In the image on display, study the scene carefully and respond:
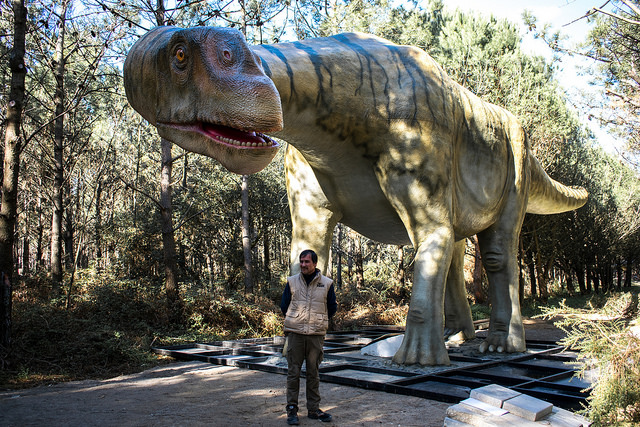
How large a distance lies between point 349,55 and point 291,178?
5.37 ft

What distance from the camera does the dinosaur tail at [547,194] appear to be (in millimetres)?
7902

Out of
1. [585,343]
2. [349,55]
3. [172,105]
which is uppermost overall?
[349,55]

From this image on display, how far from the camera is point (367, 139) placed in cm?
523

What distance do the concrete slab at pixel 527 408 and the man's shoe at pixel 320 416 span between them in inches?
47.9

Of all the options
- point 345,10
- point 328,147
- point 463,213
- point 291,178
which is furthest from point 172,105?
point 345,10

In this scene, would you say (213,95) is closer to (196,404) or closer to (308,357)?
(308,357)

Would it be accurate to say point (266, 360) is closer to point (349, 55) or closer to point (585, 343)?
point (349, 55)

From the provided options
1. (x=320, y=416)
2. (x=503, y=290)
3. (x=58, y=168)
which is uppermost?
(x=58, y=168)

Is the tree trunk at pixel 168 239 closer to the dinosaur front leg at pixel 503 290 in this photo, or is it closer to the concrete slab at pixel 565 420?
the dinosaur front leg at pixel 503 290

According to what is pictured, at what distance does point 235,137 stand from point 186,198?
50.4ft

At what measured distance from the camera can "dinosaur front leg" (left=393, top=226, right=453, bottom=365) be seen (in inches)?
200

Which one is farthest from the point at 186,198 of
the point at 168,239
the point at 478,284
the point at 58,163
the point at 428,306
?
the point at 428,306

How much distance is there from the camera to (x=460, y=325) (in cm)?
773

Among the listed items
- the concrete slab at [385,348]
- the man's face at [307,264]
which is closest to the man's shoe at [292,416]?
the man's face at [307,264]
